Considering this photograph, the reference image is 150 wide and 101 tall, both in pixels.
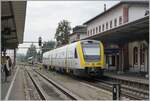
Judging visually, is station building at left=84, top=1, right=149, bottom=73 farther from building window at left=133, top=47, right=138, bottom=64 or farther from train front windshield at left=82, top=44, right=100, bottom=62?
train front windshield at left=82, top=44, right=100, bottom=62

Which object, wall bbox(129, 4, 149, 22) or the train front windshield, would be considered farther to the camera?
wall bbox(129, 4, 149, 22)

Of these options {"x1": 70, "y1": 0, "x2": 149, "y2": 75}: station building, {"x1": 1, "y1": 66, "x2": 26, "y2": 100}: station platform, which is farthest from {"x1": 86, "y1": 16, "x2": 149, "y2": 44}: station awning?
{"x1": 1, "y1": 66, "x2": 26, "y2": 100}: station platform

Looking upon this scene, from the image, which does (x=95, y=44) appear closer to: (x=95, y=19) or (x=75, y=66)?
(x=75, y=66)

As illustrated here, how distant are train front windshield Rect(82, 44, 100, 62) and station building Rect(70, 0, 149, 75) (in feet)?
5.46

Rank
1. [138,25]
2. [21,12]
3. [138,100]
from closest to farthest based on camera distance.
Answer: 1. [138,100]
2. [21,12]
3. [138,25]

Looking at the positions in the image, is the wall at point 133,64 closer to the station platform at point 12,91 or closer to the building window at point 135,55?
the building window at point 135,55

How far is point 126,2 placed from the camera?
46.0 meters

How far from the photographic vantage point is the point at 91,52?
2962 centimetres

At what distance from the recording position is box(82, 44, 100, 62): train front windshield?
29.5 m

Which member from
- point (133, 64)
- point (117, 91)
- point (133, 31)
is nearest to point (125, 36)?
point (133, 31)

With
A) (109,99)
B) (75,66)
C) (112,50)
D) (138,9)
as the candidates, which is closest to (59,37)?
(138,9)

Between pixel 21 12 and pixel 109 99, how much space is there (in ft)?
27.2

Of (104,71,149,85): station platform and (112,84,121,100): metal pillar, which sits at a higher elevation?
(104,71,149,85): station platform

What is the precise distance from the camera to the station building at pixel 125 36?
95.1 feet
